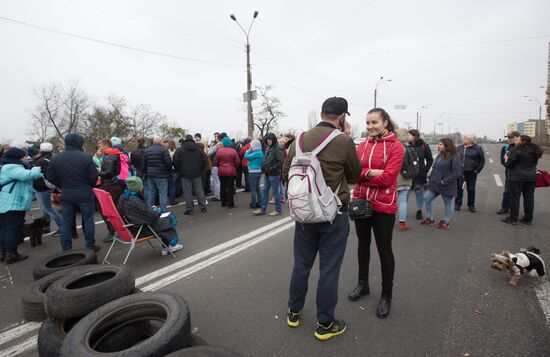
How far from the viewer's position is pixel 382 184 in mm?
2859

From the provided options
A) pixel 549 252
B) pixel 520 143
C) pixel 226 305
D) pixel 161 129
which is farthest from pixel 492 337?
pixel 161 129

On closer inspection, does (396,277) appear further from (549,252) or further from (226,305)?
(549,252)

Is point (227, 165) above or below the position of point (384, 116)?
below

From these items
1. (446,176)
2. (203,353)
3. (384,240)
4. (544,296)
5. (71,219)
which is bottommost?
(544,296)

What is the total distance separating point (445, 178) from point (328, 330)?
4.47m

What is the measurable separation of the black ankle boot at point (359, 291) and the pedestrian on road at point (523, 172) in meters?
4.73

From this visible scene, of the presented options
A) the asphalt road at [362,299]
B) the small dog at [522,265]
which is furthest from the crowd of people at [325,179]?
the small dog at [522,265]

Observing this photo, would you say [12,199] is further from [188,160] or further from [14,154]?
[188,160]

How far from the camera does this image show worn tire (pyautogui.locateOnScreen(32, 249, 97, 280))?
363cm

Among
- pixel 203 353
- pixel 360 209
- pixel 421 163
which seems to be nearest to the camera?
pixel 203 353

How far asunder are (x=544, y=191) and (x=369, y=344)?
1055 cm

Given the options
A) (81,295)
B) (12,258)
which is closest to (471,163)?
(81,295)

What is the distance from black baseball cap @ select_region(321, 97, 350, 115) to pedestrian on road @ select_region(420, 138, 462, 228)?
429 cm

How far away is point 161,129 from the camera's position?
149ft
